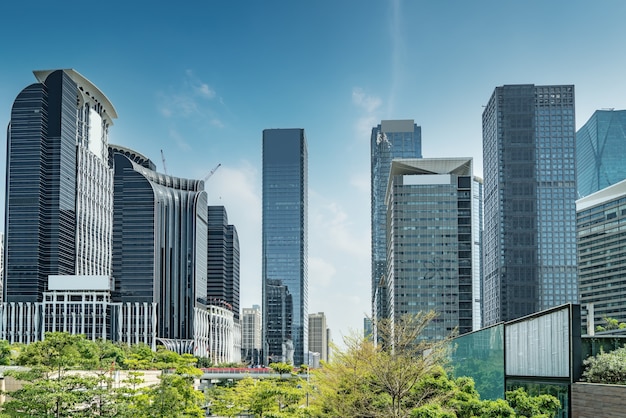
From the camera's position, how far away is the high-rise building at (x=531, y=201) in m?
142

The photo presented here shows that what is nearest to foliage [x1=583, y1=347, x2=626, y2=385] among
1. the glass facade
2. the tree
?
the tree

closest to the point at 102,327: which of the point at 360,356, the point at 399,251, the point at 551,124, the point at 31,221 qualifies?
the point at 31,221

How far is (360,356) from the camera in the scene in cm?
3475

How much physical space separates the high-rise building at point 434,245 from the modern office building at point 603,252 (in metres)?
23.8

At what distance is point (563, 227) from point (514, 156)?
18.4 meters

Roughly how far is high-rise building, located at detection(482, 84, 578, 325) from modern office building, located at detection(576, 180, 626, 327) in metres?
4.74

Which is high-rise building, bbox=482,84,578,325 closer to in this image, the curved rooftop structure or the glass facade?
the glass facade

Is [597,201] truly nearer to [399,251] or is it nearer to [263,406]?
[399,251]

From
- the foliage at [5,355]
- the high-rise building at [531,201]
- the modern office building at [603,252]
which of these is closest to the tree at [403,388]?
the foliage at [5,355]

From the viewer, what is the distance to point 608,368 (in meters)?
18.5

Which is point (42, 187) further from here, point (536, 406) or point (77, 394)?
point (536, 406)

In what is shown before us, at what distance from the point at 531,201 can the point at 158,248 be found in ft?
300

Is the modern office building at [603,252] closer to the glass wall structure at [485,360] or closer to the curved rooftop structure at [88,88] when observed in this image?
the glass wall structure at [485,360]

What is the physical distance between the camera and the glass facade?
16700 centimetres
